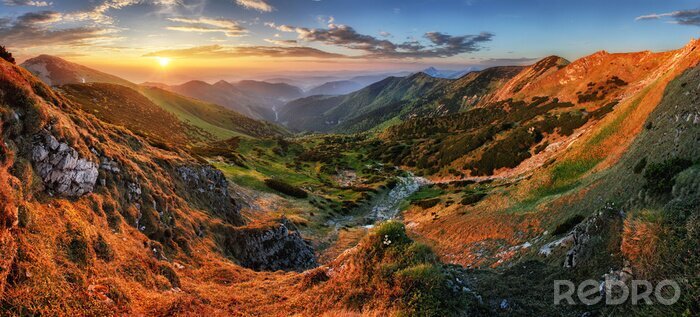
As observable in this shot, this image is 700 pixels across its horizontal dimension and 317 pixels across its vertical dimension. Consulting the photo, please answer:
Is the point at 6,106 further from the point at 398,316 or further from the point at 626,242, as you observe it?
the point at 626,242

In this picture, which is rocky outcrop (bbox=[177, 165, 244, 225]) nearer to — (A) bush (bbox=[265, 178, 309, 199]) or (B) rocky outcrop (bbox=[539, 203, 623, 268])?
(A) bush (bbox=[265, 178, 309, 199])

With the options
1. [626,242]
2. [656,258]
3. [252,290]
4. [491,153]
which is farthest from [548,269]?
[491,153]

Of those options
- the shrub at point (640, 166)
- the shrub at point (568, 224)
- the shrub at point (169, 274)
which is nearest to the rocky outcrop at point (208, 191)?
the shrub at point (169, 274)

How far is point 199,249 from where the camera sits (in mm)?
25484

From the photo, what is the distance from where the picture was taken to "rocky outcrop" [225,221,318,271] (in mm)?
30844

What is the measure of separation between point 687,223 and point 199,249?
87.9ft

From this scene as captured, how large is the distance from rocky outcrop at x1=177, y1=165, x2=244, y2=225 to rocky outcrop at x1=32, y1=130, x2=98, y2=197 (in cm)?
1538

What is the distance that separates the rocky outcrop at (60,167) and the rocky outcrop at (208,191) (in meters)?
15.4

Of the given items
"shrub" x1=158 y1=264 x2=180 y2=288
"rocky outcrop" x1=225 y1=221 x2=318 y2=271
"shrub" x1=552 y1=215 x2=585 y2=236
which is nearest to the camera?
"shrub" x1=158 y1=264 x2=180 y2=288

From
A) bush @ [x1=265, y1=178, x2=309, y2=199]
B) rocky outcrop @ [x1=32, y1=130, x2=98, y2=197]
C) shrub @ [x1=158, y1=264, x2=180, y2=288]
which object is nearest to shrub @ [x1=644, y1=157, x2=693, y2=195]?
shrub @ [x1=158, y1=264, x2=180, y2=288]

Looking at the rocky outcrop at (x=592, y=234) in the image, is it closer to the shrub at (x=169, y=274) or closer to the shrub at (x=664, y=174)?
the shrub at (x=664, y=174)

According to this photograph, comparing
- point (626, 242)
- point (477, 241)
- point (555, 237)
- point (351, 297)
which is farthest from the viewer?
point (477, 241)

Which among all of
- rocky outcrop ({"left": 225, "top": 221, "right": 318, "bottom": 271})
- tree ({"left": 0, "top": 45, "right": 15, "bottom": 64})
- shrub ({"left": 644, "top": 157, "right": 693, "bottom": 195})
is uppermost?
tree ({"left": 0, "top": 45, "right": 15, "bottom": 64})

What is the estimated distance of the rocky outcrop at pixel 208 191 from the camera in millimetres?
35656
